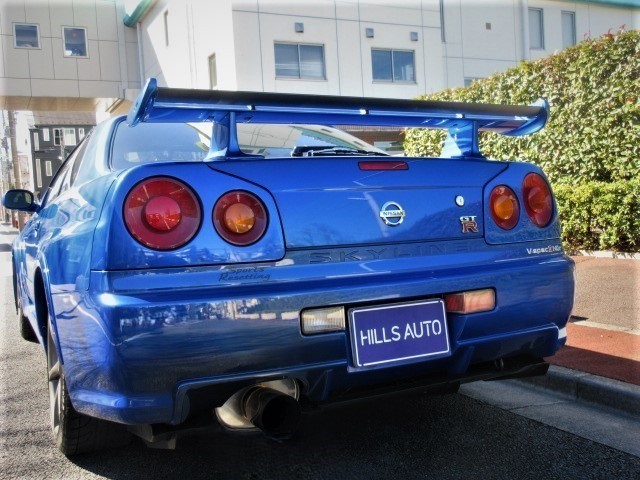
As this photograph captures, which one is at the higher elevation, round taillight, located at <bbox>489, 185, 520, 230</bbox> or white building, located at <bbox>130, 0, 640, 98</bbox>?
white building, located at <bbox>130, 0, 640, 98</bbox>

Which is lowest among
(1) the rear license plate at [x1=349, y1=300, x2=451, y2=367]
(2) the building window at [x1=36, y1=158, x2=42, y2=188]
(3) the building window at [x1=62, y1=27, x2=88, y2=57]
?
(1) the rear license plate at [x1=349, y1=300, x2=451, y2=367]

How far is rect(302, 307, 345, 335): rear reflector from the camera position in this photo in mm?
2072

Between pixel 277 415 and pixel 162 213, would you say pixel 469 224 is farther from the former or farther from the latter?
pixel 162 213

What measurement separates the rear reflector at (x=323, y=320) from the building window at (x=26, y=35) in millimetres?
23621

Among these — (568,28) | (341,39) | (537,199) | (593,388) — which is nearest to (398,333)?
(537,199)

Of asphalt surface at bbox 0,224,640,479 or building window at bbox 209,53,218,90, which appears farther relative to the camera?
building window at bbox 209,53,218,90

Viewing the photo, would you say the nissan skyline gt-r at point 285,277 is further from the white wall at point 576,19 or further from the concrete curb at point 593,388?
the white wall at point 576,19

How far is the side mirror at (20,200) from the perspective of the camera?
3881 millimetres

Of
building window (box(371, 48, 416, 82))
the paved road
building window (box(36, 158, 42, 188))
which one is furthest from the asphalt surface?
building window (box(36, 158, 42, 188))

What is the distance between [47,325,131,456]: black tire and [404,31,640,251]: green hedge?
5.93 m

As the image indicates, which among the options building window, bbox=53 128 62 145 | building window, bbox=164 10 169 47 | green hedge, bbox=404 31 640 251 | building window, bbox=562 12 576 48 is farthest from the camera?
building window, bbox=53 128 62 145

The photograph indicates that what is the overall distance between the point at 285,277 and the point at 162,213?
0.45 metres

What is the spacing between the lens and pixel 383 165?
2.38 meters

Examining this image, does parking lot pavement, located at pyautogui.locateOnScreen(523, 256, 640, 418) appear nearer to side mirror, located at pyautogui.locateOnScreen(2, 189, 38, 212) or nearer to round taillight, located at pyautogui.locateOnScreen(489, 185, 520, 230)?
round taillight, located at pyautogui.locateOnScreen(489, 185, 520, 230)
